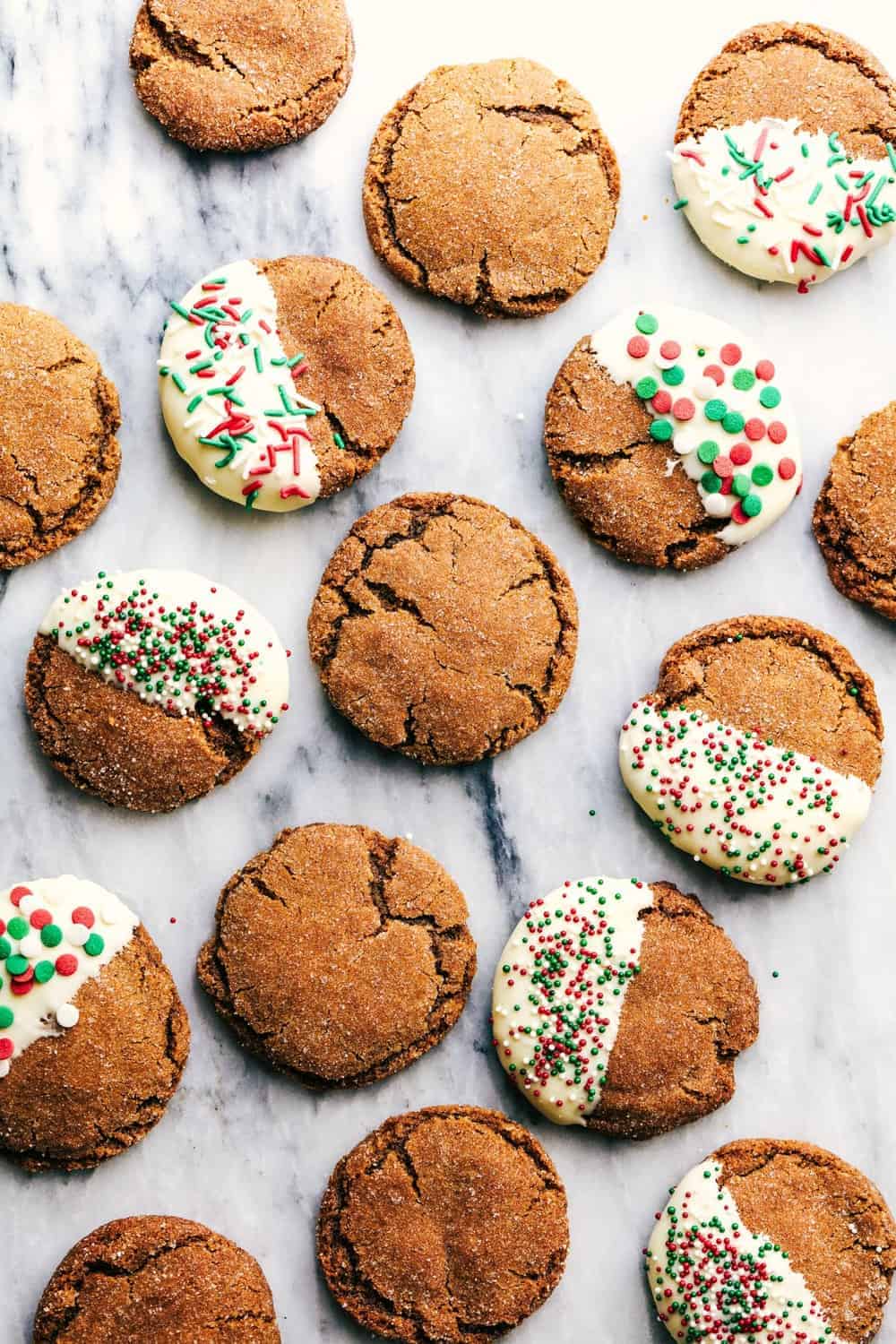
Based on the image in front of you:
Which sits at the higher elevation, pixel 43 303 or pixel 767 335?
pixel 767 335

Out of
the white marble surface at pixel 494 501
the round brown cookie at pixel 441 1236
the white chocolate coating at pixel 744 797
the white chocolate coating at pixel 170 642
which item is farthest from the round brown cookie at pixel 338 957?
the white chocolate coating at pixel 744 797

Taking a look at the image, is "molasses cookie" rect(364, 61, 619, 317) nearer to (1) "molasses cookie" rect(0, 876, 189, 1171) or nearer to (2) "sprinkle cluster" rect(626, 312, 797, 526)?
(2) "sprinkle cluster" rect(626, 312, 797, 526)

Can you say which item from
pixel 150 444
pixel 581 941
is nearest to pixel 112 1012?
pixel 581 941

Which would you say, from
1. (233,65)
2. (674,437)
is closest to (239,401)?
(233,65)

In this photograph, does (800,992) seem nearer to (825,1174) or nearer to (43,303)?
(825,1174)

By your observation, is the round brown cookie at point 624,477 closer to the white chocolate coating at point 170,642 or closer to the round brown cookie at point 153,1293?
the white chocolate coating at point 170,642

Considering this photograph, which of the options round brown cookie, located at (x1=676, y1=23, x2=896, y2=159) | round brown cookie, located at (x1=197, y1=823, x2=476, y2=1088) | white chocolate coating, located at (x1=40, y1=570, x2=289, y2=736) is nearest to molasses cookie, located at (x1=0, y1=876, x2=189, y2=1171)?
round brown cookie, located at (x1=197, y1=823, x2=476, y2=1088)
